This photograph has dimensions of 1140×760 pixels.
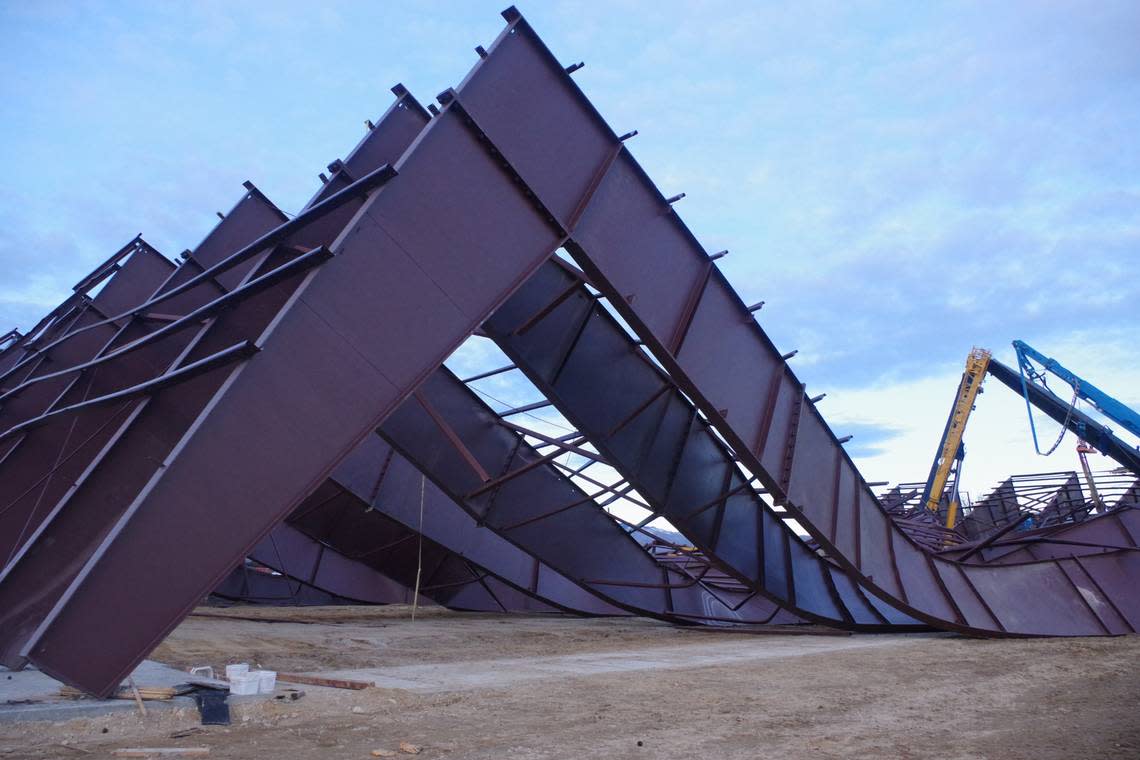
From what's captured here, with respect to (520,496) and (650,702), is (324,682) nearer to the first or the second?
(650,702)

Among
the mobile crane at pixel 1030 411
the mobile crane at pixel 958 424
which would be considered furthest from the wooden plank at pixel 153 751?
the mobile crane at pixel 958 424

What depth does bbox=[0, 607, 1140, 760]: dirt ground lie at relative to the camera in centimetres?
502

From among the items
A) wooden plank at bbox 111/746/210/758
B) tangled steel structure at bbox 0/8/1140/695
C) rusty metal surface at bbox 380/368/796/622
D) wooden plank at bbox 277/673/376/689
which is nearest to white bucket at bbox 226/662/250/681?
tangled steel structure at bbox 0/8/1140/695

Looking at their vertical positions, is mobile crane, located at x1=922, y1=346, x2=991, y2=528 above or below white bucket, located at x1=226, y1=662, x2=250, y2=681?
above

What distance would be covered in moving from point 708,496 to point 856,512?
2.32 metres

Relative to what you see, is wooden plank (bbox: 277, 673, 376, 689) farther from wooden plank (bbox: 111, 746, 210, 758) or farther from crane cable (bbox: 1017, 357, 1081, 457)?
crane cable (bbox: 1017, 357, 1081, 457)

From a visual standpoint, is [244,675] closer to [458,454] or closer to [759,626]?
[458,454]

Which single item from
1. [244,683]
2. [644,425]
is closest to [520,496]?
[644,425]

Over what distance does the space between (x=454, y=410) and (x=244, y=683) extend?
25.8ft

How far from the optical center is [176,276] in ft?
31.5

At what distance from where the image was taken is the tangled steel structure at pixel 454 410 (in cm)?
571

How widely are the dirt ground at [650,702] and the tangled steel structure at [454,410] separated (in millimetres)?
1034

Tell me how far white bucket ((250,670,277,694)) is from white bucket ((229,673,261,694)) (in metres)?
0.02

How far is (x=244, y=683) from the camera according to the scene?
565 cm
